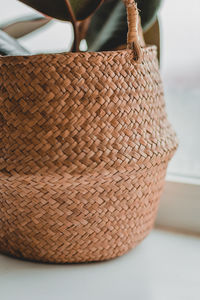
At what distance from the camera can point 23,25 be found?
894 mm

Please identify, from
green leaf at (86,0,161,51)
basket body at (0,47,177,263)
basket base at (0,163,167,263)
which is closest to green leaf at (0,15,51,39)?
green leaf at (86,0,161,51)

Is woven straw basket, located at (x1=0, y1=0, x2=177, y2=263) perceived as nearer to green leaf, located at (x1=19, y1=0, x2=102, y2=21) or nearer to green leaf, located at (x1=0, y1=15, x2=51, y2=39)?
green leaf, located at (x1=19, y1=0, x2=102, y2=21)

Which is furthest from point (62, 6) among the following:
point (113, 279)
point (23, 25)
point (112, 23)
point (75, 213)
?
point (113, 279)

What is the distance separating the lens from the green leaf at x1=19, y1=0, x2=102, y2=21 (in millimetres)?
708

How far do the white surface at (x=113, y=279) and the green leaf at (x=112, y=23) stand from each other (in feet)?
1.36

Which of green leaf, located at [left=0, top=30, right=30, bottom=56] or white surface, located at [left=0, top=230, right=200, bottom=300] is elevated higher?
green leaf, located at [left=0, top=30, right=30, bottom=56]

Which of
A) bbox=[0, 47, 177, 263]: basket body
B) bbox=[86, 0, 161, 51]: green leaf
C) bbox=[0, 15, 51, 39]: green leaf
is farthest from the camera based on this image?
bbox=[0, 15, 51, 39]: green leaf

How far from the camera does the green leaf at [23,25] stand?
888mm

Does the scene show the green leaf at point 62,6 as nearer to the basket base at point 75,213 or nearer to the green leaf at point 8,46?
the green leaf at point 8,46

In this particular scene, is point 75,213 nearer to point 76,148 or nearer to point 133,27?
point 76,148

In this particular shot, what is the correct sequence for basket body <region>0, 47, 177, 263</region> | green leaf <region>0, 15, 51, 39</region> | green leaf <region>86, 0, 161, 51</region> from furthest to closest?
green leaf <region>0, 15, 51, 39</region>
green leaf <region>86, 0, 161, 51</region>
basket body <region>0, 47, 177, 263</region>

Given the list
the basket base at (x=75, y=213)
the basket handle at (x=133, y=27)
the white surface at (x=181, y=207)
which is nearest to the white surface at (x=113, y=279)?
the basket base at (x=75, y=213)

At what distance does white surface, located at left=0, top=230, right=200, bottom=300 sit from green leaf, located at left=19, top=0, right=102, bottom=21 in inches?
18.3

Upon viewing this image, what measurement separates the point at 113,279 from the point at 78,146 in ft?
0.81
